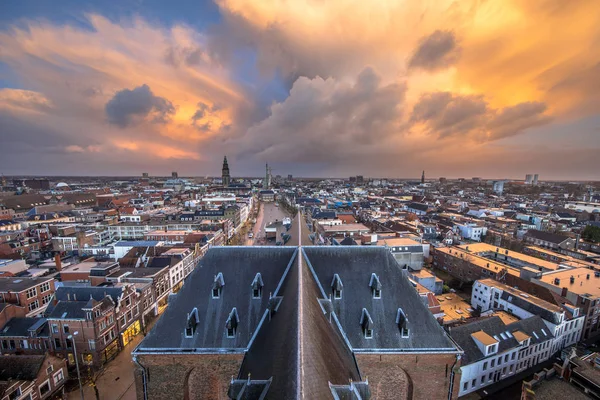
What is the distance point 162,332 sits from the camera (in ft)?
67.2

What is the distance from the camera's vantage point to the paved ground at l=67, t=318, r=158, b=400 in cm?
2830

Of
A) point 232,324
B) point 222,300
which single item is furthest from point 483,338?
point 222,300

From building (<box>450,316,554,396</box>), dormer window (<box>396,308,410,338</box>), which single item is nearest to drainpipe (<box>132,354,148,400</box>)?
dormer window (<box>396,308,410,338</box>)

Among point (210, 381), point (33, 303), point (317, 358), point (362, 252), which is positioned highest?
point (362, 252)

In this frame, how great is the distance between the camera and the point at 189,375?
20328 mm

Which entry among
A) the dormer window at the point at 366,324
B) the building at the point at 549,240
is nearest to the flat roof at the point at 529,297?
the dormer window at the point at 366,324

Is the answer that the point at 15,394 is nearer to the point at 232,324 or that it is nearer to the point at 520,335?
the point at 232,324

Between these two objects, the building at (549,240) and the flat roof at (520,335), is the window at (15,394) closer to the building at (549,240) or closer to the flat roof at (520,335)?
the flat roof at (520,335)

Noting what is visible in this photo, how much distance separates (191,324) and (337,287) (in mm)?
11680

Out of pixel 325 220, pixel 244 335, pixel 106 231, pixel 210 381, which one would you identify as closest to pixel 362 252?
pixel 244 335

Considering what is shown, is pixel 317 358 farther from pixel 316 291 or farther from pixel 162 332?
pixel 162 332

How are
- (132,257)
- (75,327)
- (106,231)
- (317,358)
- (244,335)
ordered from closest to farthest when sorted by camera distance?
(317,358), (244,335), (75,327), (132,257), (106,231)

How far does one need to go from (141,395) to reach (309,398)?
1895 centimetres

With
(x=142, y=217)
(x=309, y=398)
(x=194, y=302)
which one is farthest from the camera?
(x=142, y=217)
